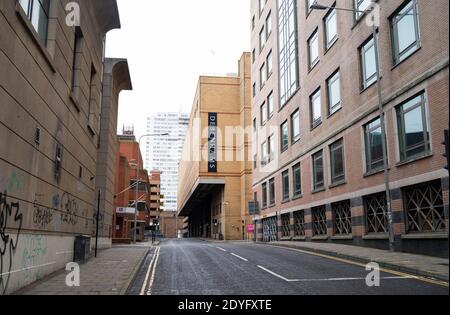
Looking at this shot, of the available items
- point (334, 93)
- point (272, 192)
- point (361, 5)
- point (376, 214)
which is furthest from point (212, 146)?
point (376, 214)

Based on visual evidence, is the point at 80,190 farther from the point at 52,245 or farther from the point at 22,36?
the point at 22,36

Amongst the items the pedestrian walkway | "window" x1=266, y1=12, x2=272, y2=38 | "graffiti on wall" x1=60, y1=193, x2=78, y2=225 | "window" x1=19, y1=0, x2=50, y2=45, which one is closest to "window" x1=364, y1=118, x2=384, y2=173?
the pedestrian walkway

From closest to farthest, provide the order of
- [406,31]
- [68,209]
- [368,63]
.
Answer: [68,209] → [406,31] → [368,63]

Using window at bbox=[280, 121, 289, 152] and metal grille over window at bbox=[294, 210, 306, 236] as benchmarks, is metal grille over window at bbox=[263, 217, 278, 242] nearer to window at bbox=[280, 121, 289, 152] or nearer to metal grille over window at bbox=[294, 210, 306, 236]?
metal grille over window at bbox=[294, 210, 306, 236]

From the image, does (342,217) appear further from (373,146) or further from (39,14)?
(39,14)

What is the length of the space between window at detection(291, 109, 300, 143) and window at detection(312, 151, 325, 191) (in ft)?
14.0

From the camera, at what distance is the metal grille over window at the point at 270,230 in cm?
3994

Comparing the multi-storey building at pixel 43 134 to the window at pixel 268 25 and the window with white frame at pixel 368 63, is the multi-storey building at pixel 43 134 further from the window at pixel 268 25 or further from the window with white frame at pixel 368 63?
the window at pixel 268 25

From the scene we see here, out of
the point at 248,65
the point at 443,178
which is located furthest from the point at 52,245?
the point at 248,65

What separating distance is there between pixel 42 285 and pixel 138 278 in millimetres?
2735

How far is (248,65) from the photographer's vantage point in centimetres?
7050

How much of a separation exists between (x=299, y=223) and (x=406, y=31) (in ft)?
58.5

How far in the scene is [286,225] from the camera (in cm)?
3700

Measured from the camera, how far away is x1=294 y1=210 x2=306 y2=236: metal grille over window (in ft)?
108
